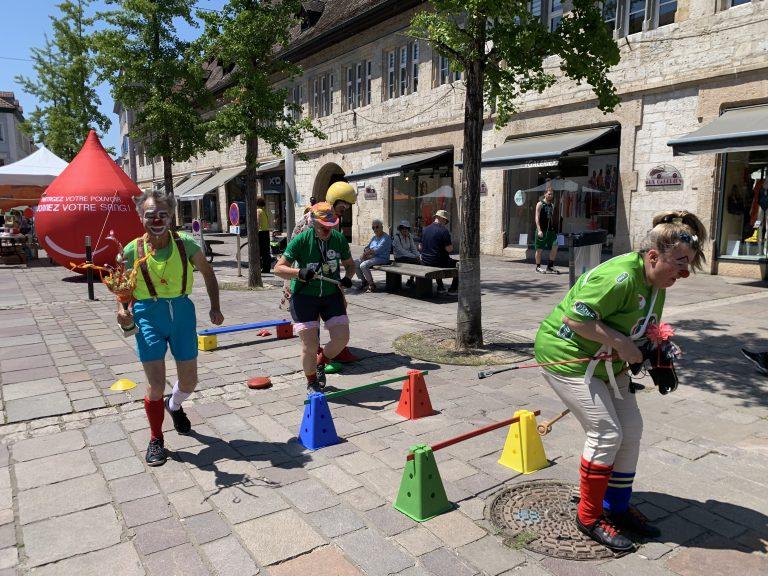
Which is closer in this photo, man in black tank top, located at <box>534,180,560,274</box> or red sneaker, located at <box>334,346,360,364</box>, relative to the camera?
red sneaker, located at <box>334,346,360,364</box>

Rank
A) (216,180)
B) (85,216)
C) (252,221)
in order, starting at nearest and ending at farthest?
(252,221) → (85,216) → (216,180)

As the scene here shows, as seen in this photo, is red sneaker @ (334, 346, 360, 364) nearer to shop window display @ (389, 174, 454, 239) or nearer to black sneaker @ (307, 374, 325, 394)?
Result: black sneaker @ (307, 374, 325, 394)

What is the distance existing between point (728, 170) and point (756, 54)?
2251 millimetres

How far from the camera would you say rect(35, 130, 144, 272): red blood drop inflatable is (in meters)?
12.7

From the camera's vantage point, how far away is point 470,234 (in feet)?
22.3

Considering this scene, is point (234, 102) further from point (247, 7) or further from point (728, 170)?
point (728, 170)

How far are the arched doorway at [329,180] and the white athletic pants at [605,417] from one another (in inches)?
846

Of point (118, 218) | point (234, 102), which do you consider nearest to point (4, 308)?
point (118, 218)

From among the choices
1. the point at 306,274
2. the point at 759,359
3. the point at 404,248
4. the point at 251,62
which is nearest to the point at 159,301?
the point at 306,274

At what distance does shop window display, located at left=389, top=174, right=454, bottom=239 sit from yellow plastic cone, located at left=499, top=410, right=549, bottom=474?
15.6 meters

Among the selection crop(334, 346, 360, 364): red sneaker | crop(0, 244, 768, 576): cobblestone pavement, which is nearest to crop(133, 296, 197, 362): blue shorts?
crop(0, 244, 768, 576): cobblestone pavement

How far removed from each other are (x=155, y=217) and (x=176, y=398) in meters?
1.36

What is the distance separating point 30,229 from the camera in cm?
2211

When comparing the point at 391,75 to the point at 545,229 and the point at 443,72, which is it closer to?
the point at 443,72
